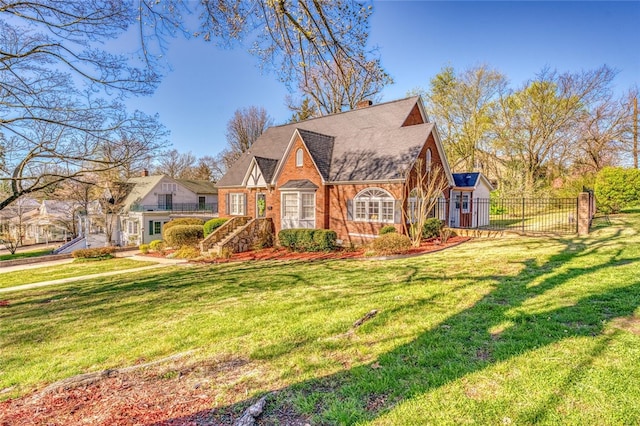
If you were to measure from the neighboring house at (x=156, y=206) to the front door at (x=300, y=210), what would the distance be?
45.3 ft

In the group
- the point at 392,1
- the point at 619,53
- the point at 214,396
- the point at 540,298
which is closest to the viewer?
the point at 214,396

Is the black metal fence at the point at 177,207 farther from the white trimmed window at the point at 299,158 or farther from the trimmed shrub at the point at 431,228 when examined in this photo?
the trimmed shrub at the point at 431,228

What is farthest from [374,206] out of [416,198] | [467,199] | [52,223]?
[52,223]

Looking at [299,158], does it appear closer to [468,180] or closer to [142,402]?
[468,180]

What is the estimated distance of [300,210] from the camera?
18.9 metres

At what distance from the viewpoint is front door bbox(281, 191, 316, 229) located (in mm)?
18750

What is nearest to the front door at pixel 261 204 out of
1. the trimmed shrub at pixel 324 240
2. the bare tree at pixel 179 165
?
the trimmed shrub at pixel 324 240

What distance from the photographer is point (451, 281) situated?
793 cm

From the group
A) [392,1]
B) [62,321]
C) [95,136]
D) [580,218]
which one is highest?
[392,1]

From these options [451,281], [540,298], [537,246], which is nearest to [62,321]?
[451,281]

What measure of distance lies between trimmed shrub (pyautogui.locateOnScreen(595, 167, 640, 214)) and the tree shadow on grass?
1915 cm

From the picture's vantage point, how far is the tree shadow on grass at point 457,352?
3.41 metres

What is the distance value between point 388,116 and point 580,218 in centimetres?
1141

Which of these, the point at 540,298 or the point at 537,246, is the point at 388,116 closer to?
the point at 537,246
